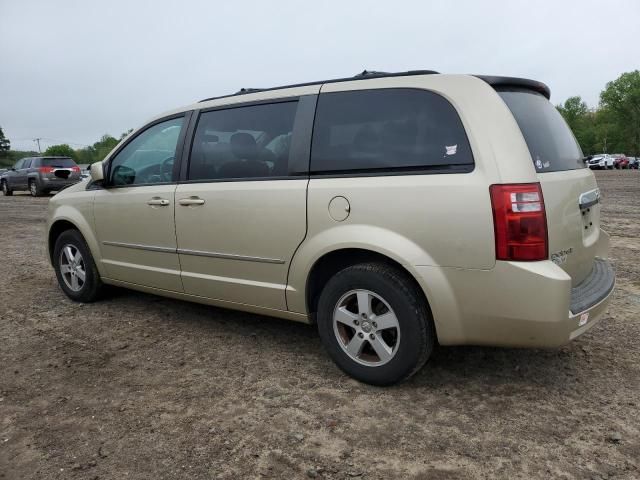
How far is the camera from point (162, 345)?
12.8ft

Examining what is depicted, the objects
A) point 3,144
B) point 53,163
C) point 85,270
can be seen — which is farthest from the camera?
point 3,144

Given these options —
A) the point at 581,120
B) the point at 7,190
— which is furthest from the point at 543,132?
the point at 581,120

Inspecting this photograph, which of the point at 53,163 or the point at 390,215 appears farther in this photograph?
the point at 53,163

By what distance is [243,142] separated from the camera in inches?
144

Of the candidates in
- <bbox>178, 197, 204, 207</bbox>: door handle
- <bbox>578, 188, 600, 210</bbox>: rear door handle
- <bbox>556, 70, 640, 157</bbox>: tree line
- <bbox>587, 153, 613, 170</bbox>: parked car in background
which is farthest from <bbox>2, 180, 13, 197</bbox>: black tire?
<bbox>556, 70, 640, 157</bbox>: tree line

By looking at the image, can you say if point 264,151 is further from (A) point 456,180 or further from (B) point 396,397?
(B) point 396,397

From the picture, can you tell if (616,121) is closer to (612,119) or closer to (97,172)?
(612,119)

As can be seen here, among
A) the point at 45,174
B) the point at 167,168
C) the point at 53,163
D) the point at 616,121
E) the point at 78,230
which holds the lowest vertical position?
the point at 78,230

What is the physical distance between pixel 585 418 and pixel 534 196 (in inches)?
46.3

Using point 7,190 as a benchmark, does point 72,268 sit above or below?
below

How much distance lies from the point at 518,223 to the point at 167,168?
106 inches

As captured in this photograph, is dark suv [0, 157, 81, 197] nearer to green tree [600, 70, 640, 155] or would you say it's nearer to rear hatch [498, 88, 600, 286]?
rear hatch [498, 88, 600, 286]

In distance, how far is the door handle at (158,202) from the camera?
3.99 m

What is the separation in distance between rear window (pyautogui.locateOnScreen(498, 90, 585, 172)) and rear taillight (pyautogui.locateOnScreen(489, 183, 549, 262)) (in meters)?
0.27
